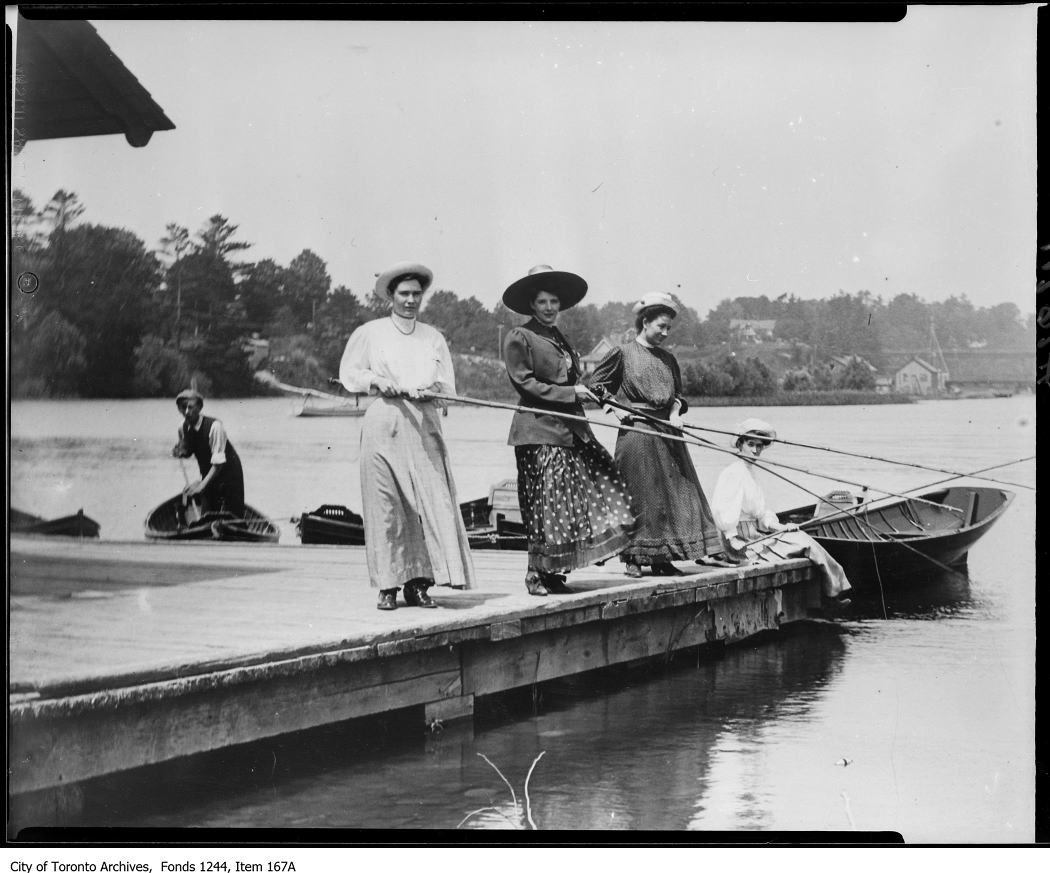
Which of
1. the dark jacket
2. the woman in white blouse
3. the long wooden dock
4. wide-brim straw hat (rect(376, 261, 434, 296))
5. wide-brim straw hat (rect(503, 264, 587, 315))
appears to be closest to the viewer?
the long wooden dock

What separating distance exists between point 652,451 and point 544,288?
39.2 inches

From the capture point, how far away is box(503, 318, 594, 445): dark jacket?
5.70 m

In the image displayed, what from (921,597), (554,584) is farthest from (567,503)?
(921,597)

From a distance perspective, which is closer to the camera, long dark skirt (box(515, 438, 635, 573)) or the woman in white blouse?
the woman in white blouse

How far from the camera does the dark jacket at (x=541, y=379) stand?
570cm

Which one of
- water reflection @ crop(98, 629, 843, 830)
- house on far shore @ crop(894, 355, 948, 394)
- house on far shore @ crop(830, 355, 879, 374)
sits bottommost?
water reflection @ crop(98, 629, 843, 830)

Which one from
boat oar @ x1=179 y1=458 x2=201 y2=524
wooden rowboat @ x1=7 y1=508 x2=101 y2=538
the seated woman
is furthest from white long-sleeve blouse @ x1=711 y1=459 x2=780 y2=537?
wooden rowboat @ x1=7 y1=508 x2=101 y2=538

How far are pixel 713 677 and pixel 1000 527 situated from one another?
1.58m

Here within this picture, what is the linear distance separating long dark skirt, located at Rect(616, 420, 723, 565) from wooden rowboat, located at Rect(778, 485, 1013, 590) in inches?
18.3

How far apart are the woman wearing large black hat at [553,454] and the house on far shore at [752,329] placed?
0.75 metres

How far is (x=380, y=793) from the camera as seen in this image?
5.01 metres

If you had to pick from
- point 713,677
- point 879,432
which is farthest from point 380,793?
point 879,432

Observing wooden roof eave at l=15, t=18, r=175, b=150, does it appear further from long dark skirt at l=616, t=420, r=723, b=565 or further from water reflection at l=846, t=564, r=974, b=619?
water reflection at l=846, t=564, r=974, b=619
